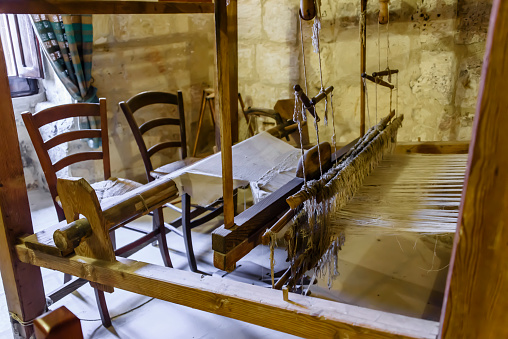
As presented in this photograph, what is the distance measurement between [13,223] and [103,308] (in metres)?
0.85

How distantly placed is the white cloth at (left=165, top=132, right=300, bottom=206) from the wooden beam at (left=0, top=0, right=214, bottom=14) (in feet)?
2.31

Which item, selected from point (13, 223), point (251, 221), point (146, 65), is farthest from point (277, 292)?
point (146, 65)

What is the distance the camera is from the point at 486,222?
2.43 feet

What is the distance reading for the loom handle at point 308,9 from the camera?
1.12 meters

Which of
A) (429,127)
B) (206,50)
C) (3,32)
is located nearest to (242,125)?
(206,50)

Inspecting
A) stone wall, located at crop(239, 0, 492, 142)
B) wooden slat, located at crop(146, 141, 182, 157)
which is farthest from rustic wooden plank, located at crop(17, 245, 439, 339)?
stone wall, located at crop(239, 0, 492, 142)

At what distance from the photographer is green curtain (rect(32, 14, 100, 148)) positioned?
3.00m

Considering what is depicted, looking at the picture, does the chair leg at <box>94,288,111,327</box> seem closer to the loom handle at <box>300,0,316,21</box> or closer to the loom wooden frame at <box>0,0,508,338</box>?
the loom wooden frame at <box>0,0,508,338</box>

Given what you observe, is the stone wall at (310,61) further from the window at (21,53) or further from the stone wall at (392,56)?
the window at (21,53)

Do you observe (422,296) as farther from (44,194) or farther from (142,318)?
(44,194)

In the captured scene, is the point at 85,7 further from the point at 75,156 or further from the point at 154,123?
the point at 154,123

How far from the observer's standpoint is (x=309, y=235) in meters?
1.21

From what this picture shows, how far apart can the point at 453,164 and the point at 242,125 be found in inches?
94.6

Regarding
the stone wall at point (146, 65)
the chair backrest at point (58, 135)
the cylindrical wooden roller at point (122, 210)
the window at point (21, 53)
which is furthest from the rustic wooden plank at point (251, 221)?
the window at point (21, 53)
